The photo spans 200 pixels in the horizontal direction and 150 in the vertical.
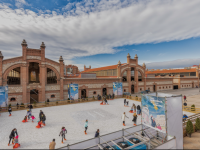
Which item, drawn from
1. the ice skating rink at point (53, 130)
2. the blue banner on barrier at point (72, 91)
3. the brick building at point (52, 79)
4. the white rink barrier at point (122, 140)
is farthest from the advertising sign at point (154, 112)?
the brick building at point (52, 79)

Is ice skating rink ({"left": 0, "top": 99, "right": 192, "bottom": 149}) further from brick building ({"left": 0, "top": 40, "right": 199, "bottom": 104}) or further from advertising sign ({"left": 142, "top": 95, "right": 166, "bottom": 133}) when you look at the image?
brick building ({"left": 0, "top": 40, "right": 199, "bottom": 104})

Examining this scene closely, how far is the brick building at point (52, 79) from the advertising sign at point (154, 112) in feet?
68.5

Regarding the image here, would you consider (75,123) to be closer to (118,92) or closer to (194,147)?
(194,147)

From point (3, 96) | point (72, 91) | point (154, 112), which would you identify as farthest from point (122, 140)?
point (3, 96)

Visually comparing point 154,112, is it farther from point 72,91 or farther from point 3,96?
point 3,96

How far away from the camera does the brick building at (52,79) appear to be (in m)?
22.7

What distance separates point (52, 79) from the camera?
30.0 meters

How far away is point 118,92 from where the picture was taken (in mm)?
28359

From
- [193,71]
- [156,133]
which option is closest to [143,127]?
A: [156,133]

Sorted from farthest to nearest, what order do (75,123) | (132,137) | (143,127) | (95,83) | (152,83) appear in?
(152,83), (95,83), (75,123), (143,127), (132,137)

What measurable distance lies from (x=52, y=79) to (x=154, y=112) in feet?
88.6

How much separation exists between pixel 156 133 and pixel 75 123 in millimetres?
8857

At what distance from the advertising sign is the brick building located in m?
20.9

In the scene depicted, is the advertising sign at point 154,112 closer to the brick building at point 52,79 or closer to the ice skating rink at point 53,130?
the ice skating rink at point 53,130
